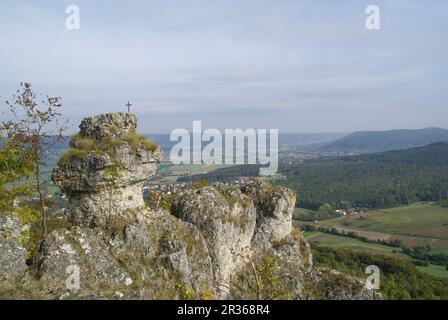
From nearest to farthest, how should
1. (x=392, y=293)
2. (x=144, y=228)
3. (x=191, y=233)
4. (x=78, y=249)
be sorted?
(x=78, y=249)
(x=144, y=228)
(x=191, y=233)
(x=392, y=293)

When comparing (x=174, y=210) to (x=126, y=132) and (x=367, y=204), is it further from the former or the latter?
(x=367, y=204)

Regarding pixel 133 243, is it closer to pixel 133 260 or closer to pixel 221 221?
pixel 133 260

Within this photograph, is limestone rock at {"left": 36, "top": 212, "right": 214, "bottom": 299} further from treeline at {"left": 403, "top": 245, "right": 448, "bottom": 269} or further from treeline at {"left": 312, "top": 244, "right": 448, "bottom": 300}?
treeline at {"left": 403, "top": 245, "right": 448, "bottom": 269}

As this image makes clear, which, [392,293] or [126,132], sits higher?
[126,132]

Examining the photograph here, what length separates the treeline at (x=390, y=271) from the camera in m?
46.1

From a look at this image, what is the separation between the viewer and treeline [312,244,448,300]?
46.1 meters

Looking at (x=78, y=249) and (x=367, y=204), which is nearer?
(x=78, y=249)

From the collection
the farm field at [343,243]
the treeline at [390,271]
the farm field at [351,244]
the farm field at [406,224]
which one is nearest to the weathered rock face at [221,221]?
the treeline at [390,271]

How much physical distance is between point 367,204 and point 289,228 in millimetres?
136364

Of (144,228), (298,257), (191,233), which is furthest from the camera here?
(298,257)

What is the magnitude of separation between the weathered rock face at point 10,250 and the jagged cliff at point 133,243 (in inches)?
1.4

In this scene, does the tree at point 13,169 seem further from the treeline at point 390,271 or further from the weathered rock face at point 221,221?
the treeline at point 390,271

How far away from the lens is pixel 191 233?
65.2ft
